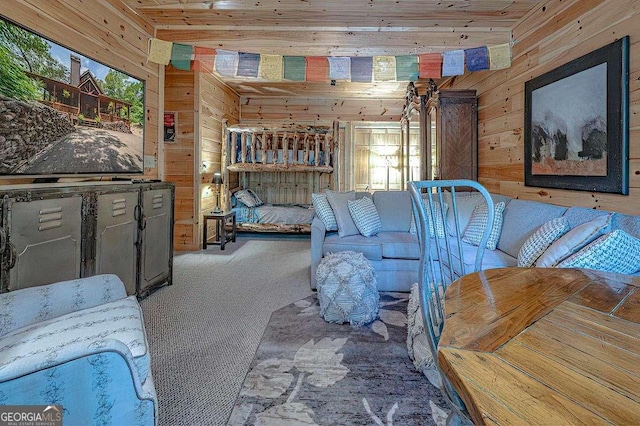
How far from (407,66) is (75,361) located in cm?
373

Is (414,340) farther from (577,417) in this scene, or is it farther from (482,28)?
(482,28)

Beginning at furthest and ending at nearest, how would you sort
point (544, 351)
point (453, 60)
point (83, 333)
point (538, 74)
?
point (453, 60) < point (538, 74) < point (83, 333) < point (544, 351)

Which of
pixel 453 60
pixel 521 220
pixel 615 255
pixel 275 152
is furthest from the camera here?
pixel 275 152

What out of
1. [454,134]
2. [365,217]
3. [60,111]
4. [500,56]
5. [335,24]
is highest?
[335,24]

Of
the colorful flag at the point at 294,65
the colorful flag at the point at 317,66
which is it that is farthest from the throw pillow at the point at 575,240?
the colorful flag at the point at 294,65

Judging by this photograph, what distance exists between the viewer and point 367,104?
23.5 feet

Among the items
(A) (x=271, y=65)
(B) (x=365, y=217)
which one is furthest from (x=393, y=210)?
(A) (x=271, y=65)

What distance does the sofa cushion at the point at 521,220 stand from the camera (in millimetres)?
2648

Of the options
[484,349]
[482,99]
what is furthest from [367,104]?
[484,349]

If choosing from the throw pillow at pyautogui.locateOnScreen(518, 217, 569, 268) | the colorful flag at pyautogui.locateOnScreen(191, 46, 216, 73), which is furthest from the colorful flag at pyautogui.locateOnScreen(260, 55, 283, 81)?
the throw pillow at pyautogui.locateOnScreen(518, 217, 569, 268)

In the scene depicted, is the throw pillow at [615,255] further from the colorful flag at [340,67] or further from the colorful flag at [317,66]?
the colorful flag at [317,66]

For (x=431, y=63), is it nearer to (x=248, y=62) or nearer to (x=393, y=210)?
(x=393, y=210)

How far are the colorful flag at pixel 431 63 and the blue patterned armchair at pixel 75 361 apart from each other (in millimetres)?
3546

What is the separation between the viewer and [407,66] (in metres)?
3.64
